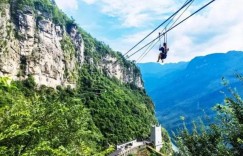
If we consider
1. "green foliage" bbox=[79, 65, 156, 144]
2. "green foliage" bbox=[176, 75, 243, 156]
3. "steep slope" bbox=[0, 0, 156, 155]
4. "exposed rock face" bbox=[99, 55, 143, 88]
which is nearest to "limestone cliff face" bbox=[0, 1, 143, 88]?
"steep slope" bbox=[0, 0, 156, 155]

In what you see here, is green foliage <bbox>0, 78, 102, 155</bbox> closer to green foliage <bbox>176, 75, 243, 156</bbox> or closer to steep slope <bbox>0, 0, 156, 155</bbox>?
Answer: green foliage <bbox>176, 75, 243, 156</bbox>

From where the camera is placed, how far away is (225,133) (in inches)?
478

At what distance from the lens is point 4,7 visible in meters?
101

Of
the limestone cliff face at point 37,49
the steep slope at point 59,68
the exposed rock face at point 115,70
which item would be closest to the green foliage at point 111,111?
the steep slope at point 59,68

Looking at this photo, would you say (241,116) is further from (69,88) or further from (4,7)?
(69,88)

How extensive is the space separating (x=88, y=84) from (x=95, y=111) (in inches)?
641

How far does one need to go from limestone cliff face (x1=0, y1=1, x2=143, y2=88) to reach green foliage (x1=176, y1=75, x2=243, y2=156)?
83.3 metres

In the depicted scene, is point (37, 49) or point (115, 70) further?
point (115, 70)

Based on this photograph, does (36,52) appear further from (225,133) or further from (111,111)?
(225,133)

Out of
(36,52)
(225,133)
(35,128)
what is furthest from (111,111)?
(35,128)

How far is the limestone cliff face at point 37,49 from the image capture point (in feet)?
325

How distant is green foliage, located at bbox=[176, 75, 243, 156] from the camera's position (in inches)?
452

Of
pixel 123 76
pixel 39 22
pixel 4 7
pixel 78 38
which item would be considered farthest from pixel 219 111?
pixel 123 76

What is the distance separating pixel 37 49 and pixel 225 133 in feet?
344
